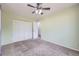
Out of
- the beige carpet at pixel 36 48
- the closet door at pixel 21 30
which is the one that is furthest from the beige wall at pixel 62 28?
the closet door at pixel 21 30

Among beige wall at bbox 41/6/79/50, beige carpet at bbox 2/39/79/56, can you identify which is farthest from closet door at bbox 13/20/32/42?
beige wall at bbox 41/6/79/50

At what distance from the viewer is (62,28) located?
1.69 m

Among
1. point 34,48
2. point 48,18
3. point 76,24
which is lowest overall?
point 34,48

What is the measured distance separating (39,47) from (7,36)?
0.75 metres

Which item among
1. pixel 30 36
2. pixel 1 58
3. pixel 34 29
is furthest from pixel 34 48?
pixel 1 58

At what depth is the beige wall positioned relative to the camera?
1595mm

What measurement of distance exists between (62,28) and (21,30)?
0.96 metres

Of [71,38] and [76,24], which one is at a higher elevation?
[76,24]

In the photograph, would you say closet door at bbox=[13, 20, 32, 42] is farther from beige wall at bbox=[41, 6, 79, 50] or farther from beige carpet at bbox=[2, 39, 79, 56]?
beige wall at bbox=[41, 6, 79, 50]

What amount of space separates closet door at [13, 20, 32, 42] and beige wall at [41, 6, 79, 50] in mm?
323

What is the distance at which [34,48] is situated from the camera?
1.78 m

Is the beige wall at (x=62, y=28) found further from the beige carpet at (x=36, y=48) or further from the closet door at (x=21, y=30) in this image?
the closet door at (x=21, y=30)

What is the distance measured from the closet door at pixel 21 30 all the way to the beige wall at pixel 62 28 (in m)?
0.32

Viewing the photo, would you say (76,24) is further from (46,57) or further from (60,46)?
(46,57)
